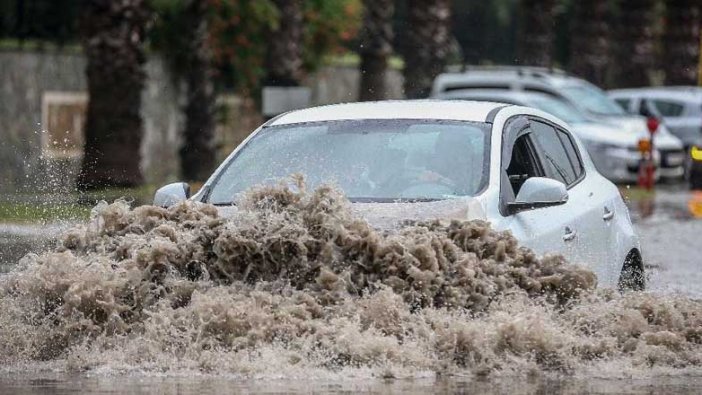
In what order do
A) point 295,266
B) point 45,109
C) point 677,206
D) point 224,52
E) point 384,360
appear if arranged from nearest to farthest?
point 384,360 → point 295,266 → point 677,206 → point 45,109 → point 224,52

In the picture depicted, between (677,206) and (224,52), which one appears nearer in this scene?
(677,206)

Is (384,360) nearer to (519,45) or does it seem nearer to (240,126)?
(240,126)

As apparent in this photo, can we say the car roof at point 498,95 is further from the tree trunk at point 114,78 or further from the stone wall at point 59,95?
the tree trunk at point 114,78

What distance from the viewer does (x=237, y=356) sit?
8539mm

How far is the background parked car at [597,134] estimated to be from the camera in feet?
101

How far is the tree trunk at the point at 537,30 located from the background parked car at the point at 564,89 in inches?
302

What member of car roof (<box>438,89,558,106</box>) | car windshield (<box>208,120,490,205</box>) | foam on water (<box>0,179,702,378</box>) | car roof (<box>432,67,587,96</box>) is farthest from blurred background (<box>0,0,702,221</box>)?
foam on water (<box>0,179,702,378</box>)

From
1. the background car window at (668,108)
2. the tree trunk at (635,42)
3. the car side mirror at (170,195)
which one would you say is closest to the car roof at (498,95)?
the background car window at (668,108)

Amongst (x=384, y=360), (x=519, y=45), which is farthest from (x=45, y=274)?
(x=519, y=45)

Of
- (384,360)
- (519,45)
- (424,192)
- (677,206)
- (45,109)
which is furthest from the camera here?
(519,45)

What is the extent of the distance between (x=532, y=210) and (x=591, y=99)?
23.0 metres

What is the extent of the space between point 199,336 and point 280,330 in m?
0.37

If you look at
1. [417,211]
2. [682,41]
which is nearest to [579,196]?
[417,211]

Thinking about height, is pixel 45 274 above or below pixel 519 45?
below
